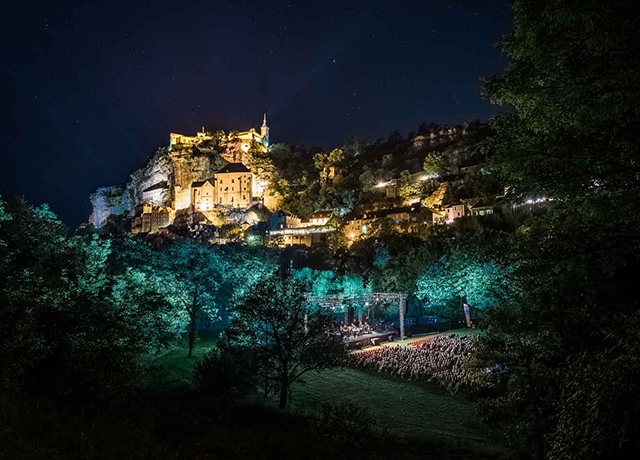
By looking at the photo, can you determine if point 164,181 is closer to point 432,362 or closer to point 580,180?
point 432,362

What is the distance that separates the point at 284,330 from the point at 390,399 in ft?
21.9

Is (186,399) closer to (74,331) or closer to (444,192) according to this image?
(74,331)

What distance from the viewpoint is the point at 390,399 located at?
17250mm

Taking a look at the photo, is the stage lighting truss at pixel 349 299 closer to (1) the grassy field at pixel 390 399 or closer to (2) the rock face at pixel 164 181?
(1) the grassy field at pixel 390 399

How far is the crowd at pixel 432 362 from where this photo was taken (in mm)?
18545

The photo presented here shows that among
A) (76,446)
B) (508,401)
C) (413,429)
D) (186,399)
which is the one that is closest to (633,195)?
(508,401)

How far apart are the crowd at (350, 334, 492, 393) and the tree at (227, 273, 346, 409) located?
758cm

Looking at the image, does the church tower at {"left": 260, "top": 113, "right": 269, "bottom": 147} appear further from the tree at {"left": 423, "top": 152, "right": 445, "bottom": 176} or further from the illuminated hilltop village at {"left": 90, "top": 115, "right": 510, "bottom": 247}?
the tree at {"left": 423, "top": 152, "right": 445, "bottom": 176}

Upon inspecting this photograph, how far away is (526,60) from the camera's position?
647 cm

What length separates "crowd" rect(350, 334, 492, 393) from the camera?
60.8 feet

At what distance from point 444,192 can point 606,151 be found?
6488 centimetres

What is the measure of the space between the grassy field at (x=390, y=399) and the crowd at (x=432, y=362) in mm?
630

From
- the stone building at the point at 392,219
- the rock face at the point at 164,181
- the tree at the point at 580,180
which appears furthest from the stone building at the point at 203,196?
the tree at the point at 580,180

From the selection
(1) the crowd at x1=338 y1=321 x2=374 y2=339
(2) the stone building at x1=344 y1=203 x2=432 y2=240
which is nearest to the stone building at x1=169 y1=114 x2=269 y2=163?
(2) the stone building at x1=344 y1=203 x2=432 y2=240
